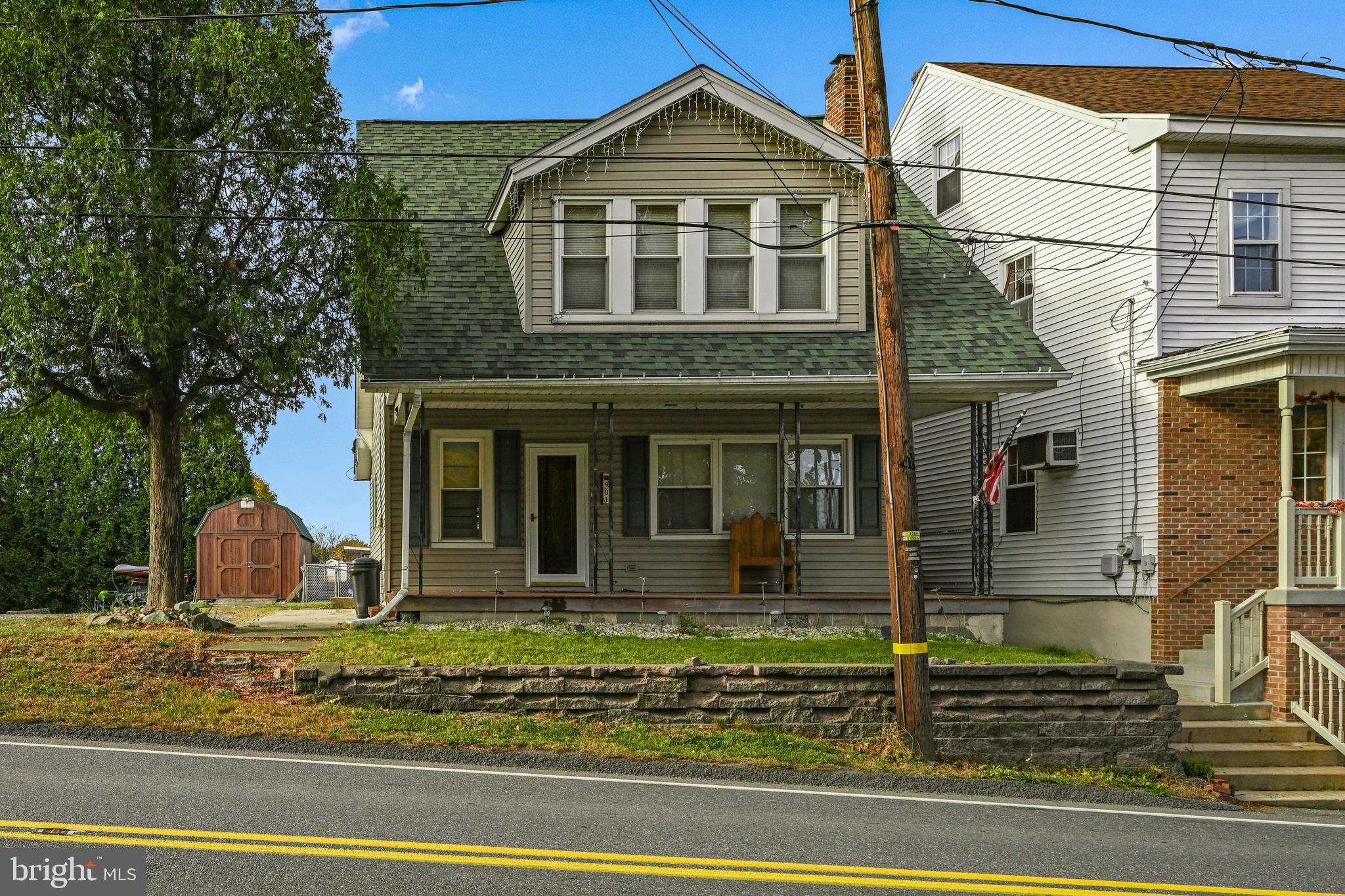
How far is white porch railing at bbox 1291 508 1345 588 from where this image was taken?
15266mm

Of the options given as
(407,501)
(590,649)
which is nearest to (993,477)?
(590,649)

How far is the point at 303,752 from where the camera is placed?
11.2m

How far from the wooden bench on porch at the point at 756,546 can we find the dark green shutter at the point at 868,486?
1.14 meters

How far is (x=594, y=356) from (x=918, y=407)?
4.98 meters

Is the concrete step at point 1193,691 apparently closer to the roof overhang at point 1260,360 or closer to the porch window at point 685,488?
the roof overhang at point 1260,360

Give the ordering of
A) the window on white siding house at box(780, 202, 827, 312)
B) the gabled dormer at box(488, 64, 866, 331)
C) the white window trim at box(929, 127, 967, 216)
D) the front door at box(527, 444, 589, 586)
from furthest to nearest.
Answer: the white window trim at box(929, 127, 967, 216)
the front door at box(527, 444, 589, 586)
the window on white siding house at box(780, 202, 827, 312)
the gabled dormer at box(488, 64, 866, 331)

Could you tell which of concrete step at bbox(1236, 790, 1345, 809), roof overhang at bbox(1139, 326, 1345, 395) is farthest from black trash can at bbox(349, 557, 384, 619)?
concrete step at bbox(1236, 790, 1345, 809)

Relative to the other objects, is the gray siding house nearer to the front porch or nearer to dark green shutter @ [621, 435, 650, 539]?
dark green shutter @ [621, 435, 650, 539]

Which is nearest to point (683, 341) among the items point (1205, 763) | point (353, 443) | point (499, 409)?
point (499, 409)

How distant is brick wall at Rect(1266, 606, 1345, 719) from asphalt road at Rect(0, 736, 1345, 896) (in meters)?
3.80

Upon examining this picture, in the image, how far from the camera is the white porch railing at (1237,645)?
49.4 feet

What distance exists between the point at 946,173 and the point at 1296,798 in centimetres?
1289

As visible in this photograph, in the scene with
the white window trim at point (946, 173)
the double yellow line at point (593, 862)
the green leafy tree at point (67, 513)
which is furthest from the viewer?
the green leafy tree at point (67, 513)

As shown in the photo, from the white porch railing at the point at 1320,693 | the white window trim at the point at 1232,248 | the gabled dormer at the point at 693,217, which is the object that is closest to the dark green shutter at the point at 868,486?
the gabled dormer at the point at 693,217
